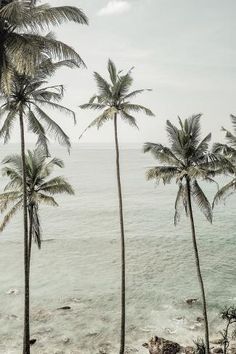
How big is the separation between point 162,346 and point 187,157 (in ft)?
34.0

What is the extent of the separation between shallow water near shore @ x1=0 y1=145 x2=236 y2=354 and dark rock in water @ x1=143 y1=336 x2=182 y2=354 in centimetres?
98

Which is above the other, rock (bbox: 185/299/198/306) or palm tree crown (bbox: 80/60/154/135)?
palm tree crown (bbox: 80/60/154/135)

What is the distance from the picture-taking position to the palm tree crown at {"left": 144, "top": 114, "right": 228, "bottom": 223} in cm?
1888

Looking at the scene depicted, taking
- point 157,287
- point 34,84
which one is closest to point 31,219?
point 34,84

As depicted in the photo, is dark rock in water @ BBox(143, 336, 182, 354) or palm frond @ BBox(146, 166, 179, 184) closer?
palm frond @ BBox(146, 166, 179, 184)

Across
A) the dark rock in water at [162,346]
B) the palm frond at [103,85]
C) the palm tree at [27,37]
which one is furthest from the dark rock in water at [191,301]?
the palm tree at [27,37]

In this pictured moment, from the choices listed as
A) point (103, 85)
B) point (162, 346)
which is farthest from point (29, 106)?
point (162, 346)

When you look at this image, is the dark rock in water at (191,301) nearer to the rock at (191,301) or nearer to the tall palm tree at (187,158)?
the rock at (191,301)

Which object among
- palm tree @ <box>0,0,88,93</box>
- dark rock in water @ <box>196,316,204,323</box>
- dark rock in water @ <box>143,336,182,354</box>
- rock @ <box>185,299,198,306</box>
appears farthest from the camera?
rock @ <box>185,299,198,306</box>

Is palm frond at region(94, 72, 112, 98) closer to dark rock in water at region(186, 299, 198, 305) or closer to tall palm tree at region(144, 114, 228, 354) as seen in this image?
tall palm tree at region(144, 114, 228, 354)

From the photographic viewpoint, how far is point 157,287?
104ft

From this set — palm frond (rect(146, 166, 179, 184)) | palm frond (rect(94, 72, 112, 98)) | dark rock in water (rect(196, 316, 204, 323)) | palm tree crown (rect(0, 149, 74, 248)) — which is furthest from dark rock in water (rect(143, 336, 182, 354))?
palm frond (rect(94, 72, 112, 98))

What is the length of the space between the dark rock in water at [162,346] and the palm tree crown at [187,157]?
7.33 metres

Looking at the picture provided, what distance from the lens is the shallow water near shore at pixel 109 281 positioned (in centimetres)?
2398
